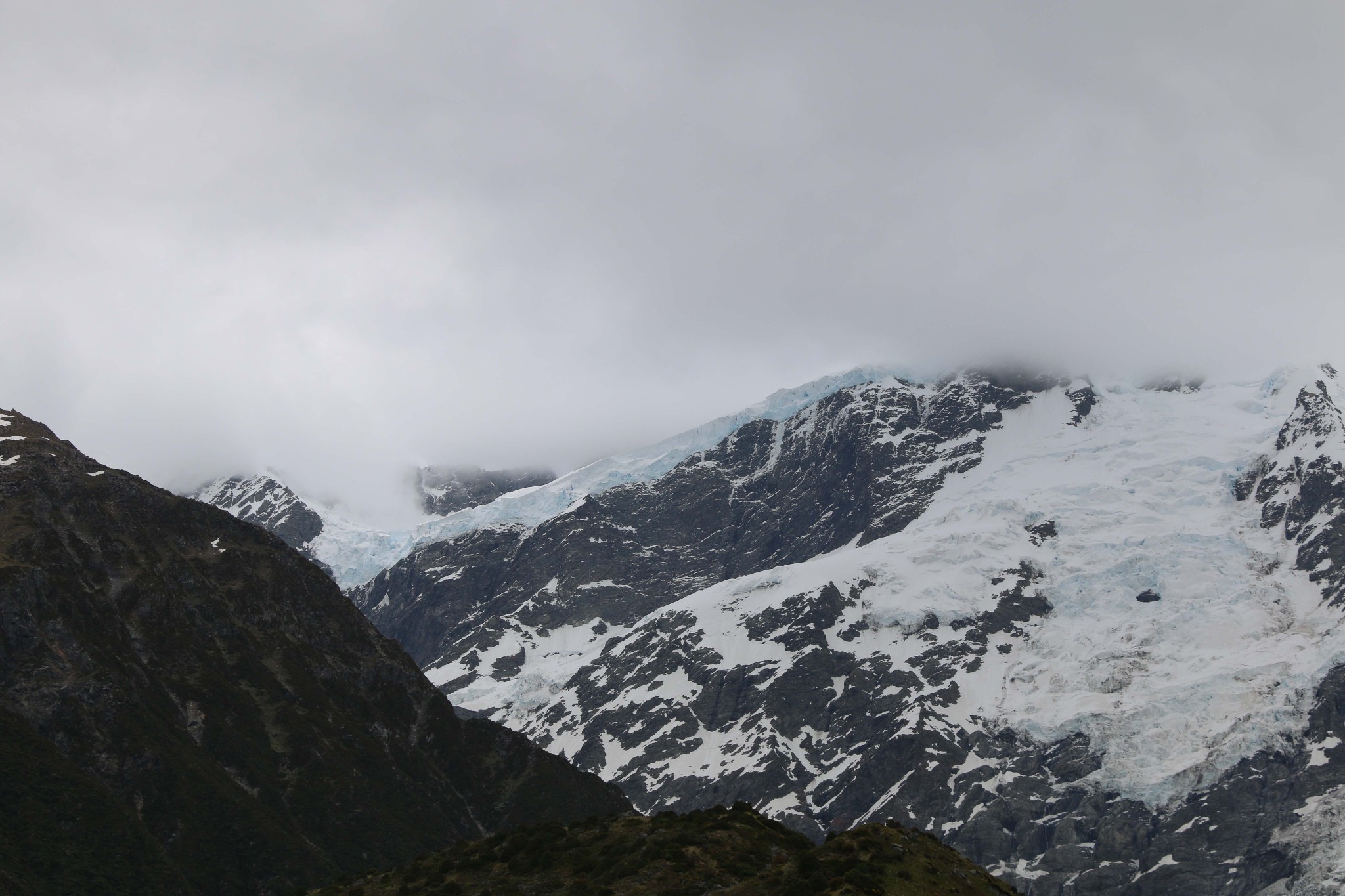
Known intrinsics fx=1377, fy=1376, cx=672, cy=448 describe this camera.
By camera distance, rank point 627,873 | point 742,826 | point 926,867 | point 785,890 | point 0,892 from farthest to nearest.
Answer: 1. point 0,892
2. point 742,826
3. point 627,873
4. point 926,867
5. point 785,890

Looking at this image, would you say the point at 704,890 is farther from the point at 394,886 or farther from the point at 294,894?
the point at 294,894

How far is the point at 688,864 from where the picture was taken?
357 ft

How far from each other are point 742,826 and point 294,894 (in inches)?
1629

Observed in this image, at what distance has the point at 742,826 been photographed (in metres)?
120

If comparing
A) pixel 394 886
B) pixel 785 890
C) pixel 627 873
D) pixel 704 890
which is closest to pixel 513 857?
pixel 394 886

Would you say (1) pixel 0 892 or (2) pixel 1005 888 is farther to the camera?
(1) pixel 0 892

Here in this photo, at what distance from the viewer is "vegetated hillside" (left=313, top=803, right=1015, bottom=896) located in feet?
319

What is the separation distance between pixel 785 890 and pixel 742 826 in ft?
87.4

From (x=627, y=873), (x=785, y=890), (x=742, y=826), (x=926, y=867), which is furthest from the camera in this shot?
(x=742, y=826)

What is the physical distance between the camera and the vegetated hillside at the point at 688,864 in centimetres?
9725

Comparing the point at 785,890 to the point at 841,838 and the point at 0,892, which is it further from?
the point at 0,892

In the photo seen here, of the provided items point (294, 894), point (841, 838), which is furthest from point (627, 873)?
point (294, 894)

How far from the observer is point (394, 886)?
12456 centimetres

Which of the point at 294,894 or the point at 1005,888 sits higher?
the point at 294,894
